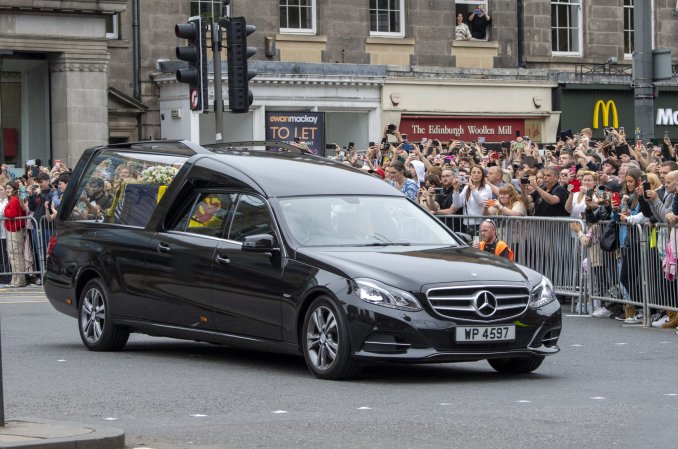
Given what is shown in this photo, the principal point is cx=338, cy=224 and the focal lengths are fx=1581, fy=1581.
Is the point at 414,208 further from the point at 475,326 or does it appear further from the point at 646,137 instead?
the point at 646,137

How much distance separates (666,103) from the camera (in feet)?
142

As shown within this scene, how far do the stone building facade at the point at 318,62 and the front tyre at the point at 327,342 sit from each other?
71.0 feet

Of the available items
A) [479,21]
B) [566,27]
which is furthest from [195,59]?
[566,27]

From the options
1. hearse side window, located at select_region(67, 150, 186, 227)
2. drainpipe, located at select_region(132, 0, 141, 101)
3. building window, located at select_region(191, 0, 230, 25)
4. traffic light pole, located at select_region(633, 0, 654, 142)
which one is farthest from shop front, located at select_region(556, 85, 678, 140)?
hearse side window, located at select_region(67, 150, 186, 227)

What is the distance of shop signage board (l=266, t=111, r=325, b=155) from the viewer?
36.5 m

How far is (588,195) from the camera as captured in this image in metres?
19.7

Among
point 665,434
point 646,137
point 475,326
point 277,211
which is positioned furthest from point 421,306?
point 646,137

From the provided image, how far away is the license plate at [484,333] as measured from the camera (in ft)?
40.2

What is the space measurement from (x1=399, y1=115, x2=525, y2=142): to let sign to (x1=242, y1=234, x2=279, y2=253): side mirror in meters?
26.1

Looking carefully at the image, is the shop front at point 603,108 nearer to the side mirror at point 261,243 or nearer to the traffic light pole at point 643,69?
the traffic light pole at point 643,69

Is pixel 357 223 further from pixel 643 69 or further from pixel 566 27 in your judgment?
pixel 566 27

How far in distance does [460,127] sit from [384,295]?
28451 millimetres

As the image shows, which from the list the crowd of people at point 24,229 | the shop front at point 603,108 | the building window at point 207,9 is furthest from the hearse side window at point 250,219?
the shop front at point 603,108

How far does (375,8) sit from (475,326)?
28300mm
